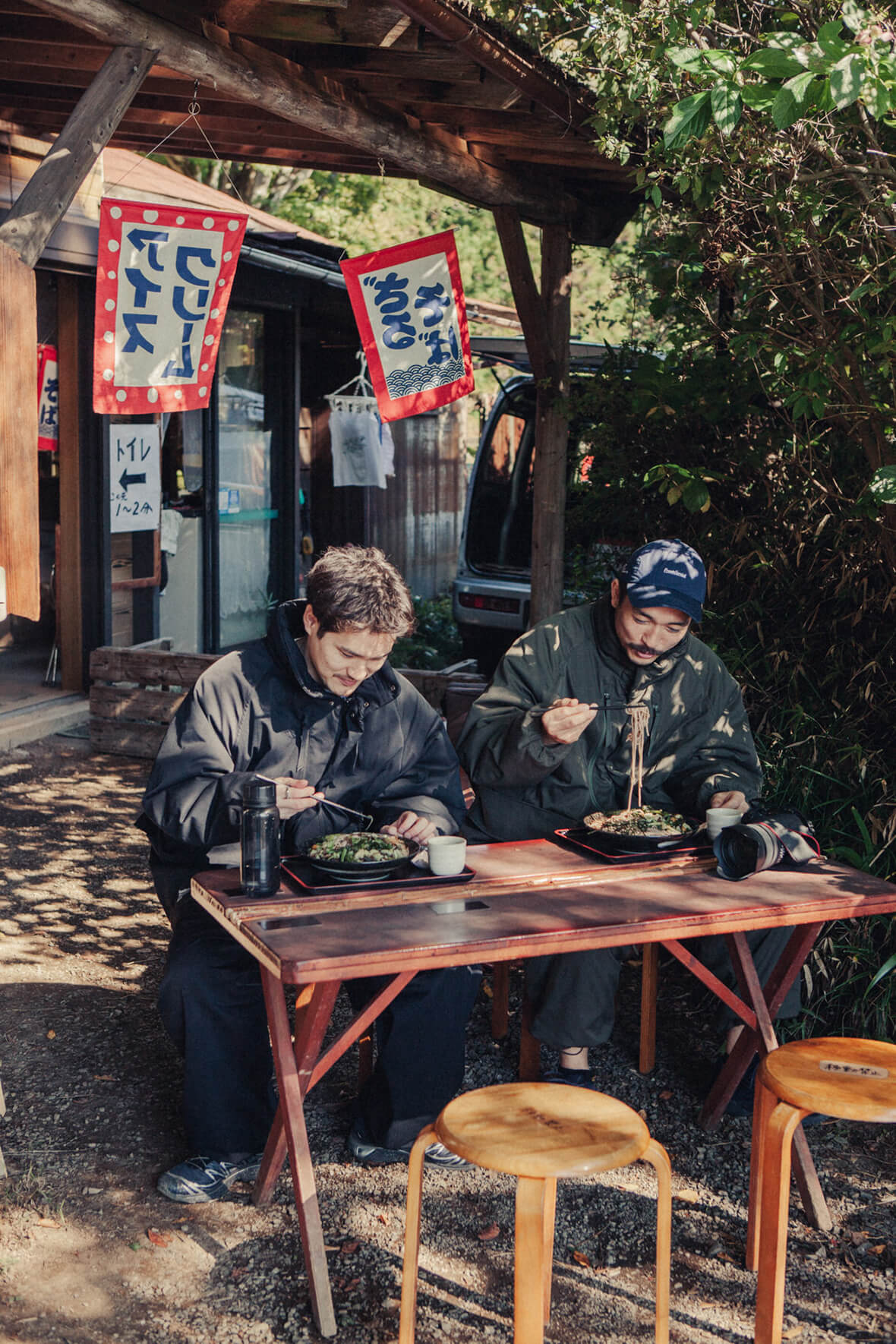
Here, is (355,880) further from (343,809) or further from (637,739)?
(637,739)

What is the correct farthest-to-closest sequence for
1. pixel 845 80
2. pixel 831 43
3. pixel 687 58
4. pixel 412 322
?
pixel 412 322 → pixel 687 58 → pixel 831 43 → pixel 845 80

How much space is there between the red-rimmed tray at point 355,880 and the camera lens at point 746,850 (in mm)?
627

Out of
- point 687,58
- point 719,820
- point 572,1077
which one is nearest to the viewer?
point 687,58

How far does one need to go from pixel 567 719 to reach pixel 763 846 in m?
0.66

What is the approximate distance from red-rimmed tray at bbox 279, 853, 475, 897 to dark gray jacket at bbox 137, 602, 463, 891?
0.70 ft

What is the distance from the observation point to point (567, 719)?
3.47 m

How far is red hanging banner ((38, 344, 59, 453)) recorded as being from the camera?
8211 millimetres

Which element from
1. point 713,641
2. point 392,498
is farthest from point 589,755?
point 392,498

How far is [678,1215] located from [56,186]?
344 cm

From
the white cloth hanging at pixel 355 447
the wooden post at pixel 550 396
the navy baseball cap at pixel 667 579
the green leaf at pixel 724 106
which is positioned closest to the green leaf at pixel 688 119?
the green leaf at pixel 724 106

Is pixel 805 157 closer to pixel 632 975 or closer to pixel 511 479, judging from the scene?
pixel 632 975

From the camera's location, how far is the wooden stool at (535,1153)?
7.48 feet

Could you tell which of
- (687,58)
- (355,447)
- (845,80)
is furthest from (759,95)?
(355,447)

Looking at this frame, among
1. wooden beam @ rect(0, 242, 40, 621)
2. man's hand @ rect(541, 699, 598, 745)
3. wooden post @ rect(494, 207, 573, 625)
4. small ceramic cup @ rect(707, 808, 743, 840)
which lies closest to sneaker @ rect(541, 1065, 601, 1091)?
small ceramic cup @ rect(707, 808, 743, 840)
